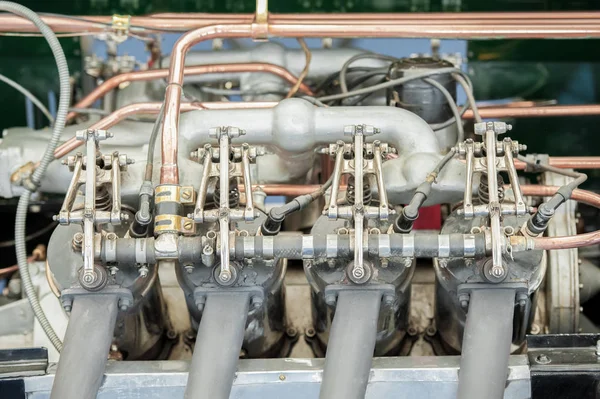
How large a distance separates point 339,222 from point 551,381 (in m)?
0.39

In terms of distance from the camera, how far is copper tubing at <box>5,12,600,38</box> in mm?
1351

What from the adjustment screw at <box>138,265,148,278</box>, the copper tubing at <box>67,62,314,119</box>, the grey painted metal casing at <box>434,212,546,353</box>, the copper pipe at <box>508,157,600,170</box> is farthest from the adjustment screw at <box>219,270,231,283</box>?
the copper pipe at <box>508,157,600,170</box>

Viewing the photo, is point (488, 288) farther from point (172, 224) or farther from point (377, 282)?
point (172, 224)

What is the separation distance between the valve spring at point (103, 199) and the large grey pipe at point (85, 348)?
0.44 feet

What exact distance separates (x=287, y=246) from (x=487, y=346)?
1.02ft

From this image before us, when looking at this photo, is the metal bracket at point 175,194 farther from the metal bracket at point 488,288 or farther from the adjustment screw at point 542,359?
the adjustment screw at point 542,359

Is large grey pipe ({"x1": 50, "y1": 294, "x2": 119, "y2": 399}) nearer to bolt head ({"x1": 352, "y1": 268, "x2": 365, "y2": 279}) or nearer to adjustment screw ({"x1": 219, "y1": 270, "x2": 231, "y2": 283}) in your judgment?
adjustment screw ({"x1": 219, "y1": 270, "x2": 231, "y2": 283})

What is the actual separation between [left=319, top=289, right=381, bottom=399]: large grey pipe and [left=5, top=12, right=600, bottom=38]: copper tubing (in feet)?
1.59

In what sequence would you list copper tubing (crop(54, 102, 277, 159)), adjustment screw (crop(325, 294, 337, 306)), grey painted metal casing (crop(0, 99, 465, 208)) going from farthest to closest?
copper tubing (crop(54, 102, 277, 159)), grey painted metal casing (crop(0, 99, 465, 208)), adjustment screw (crop(325, 294, 337, 306))

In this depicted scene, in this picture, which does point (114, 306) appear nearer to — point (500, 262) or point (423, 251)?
point (423, 251)

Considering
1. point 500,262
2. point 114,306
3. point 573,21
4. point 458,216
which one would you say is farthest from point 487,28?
point 114,306

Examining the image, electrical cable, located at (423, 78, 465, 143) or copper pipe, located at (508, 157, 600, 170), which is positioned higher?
electrical cable, located at (423, 78, 465, 143)

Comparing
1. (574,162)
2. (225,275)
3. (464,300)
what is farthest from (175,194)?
(574,162)

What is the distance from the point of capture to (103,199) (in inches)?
46.6
